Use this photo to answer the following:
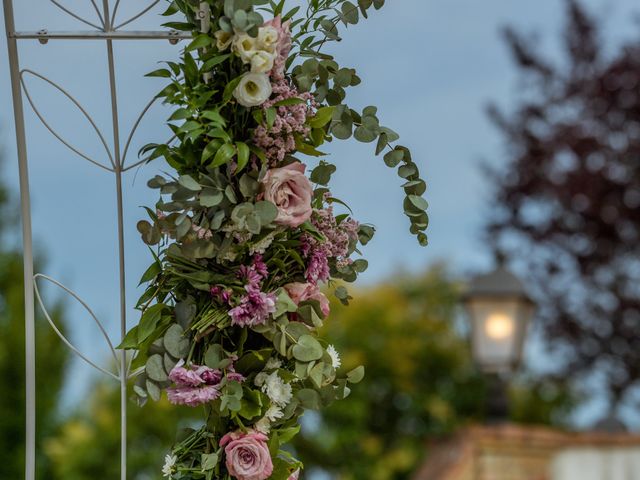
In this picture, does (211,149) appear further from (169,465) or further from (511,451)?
(511,451)

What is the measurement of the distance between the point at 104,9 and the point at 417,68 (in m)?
10.5

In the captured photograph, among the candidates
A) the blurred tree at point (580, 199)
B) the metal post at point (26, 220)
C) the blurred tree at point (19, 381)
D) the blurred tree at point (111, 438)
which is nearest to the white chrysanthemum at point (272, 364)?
the metal post at point (26, 220)

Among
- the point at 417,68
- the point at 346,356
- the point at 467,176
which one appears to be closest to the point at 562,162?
the point at 467,176

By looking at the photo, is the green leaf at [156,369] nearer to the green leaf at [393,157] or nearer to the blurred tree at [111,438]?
the green leaf at [393,157]

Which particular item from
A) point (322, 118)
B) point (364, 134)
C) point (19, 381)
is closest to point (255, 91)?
point (322, 118)

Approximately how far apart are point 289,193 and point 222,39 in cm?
28

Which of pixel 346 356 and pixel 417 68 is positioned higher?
pixel 417 68

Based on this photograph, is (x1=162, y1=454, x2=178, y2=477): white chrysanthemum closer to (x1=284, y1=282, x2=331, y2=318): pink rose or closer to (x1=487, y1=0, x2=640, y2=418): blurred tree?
(x1=284, y1=282, x2=331, y2=318): pink rose

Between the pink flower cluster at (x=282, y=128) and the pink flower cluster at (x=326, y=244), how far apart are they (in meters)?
0.14

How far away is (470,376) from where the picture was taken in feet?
38.7

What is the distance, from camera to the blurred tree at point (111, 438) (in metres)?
10.8

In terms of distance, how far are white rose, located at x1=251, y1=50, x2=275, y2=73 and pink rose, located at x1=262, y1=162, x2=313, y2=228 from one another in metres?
0.16

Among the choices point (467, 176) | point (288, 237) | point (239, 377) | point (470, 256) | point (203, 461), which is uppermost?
point (467, 176)

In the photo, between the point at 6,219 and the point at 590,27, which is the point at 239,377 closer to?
the point at 590,27
